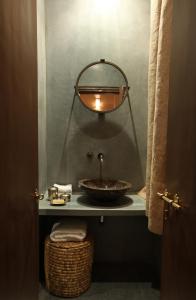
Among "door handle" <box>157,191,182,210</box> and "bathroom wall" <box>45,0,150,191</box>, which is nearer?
"door handle" <box>157,191,182,210</box>

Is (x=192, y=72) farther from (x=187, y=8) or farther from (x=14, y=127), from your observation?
(x=14, y=127)

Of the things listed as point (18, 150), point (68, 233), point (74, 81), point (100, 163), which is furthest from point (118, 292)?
point (74, 81)

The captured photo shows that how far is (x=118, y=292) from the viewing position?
2273mm

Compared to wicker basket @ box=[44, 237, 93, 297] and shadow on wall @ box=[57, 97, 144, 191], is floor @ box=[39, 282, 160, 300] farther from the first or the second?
shadow on wall @ box=[57, 97, 144, 191]

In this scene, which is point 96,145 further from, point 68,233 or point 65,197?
point 68,233

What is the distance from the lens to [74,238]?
2.19 meters

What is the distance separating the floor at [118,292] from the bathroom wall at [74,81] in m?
0.84

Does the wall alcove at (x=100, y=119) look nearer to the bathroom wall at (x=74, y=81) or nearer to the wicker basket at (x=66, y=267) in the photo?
the bathroom wall at (x=74, y=81)

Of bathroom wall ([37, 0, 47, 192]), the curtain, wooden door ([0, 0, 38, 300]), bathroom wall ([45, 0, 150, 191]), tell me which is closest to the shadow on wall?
bathroom wall ([45, 0, 150, 191])

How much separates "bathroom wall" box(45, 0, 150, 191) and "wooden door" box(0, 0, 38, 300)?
43.7 inches

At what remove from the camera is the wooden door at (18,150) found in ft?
3.40

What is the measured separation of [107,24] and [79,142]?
1.08 meters

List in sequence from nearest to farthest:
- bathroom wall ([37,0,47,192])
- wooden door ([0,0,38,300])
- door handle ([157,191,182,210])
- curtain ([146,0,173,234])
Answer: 1. wooden door ([0,0,38,300])
2. door handle ([157,191,182,210])
3. curtain ([146,0,173,234])
4. bathroom wall ([37,0,47,192])

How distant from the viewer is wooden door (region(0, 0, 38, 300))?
104 centimetres
